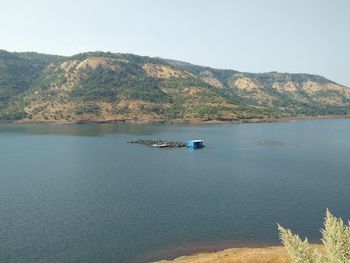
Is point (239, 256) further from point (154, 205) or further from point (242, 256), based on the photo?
point (154, 205)

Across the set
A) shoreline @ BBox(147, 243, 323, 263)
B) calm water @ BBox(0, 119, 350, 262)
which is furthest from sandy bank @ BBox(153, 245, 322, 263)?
calm water @ BBox(0, 119, 350, 262)

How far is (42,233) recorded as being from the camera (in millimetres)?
88188

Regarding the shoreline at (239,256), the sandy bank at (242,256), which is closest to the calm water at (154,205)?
the shoreline at (239,256)

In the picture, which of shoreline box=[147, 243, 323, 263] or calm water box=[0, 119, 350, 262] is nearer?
shoreline box=[147, 243, 323, 263]

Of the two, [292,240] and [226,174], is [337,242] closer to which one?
[292,240]

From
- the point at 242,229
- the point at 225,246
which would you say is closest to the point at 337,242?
the point at 225,246

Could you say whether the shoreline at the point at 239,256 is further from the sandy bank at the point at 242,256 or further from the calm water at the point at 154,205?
the calm water at the point at 154,205

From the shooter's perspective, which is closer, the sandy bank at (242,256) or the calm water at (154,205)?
the sandy bank at (242,256)

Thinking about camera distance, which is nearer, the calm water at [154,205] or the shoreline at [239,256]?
the shoreline at [239,256]

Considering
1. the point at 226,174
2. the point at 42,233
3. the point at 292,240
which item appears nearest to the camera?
the point at 292,240

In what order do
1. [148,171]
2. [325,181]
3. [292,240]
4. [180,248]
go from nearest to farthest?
[292,240], [180,248], [325,181], [148,171]

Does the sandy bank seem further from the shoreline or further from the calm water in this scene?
the calm water

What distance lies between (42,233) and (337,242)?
7196cm

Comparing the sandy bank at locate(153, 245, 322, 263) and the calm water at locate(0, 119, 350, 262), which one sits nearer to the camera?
the sandy bank at locate(153, 245, 322, 263)
